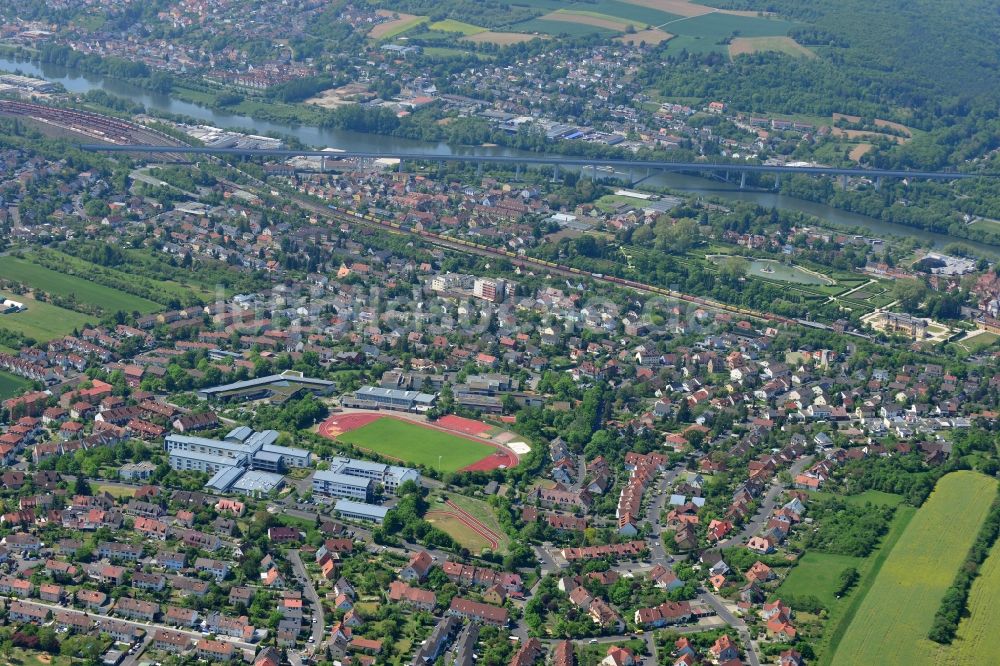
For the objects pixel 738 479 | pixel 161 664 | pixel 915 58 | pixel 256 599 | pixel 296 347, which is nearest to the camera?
pixel 161 664

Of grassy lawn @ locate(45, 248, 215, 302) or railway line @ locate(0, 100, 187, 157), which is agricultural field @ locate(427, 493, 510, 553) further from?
railway line @ locate(0, 100, 187, 157)

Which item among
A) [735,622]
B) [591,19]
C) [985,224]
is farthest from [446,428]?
[591,19]

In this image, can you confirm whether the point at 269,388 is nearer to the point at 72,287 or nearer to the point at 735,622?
the point at 72,287

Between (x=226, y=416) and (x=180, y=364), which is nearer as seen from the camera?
(x=226, y=416)

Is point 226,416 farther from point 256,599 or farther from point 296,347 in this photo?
point 256,599

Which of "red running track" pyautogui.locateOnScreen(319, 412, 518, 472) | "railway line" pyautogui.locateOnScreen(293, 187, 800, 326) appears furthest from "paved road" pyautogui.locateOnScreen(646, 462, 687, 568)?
"railway line" pyautogui.locateOnScreen(293, 187, 800, 326)

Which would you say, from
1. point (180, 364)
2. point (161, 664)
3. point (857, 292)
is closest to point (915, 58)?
point (857, 292)
